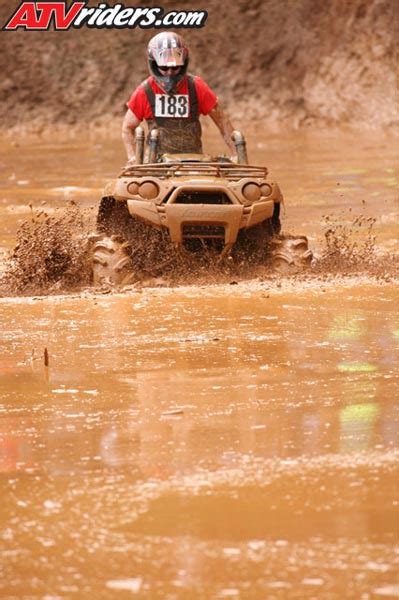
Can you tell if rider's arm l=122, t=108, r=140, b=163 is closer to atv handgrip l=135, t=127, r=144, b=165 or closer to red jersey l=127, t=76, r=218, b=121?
red jersey l=127, t=76, r=218, b=121

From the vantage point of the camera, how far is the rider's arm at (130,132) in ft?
32.5

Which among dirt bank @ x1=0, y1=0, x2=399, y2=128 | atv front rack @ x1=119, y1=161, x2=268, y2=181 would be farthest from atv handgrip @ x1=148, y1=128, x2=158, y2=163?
dirt bank @ x1=0, y1=0, x2=399, y2=128

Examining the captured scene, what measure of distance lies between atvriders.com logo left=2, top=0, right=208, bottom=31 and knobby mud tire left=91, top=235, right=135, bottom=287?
1978 cm

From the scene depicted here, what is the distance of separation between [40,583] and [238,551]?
22.5 inches

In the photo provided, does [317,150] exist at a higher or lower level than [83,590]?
higher

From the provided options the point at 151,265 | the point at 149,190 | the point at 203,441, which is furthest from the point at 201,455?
the point at 151,265

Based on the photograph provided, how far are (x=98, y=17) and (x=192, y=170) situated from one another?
812 inches

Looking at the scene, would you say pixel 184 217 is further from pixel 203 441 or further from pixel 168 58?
pixel 203 441

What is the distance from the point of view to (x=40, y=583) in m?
3.80

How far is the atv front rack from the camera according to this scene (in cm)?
923

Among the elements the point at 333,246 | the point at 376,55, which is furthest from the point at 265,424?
the point at 376,55

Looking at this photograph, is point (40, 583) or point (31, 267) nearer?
point (40, 583)

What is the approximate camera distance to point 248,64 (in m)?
28.1

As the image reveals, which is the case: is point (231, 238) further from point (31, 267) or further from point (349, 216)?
point (349, 216)
